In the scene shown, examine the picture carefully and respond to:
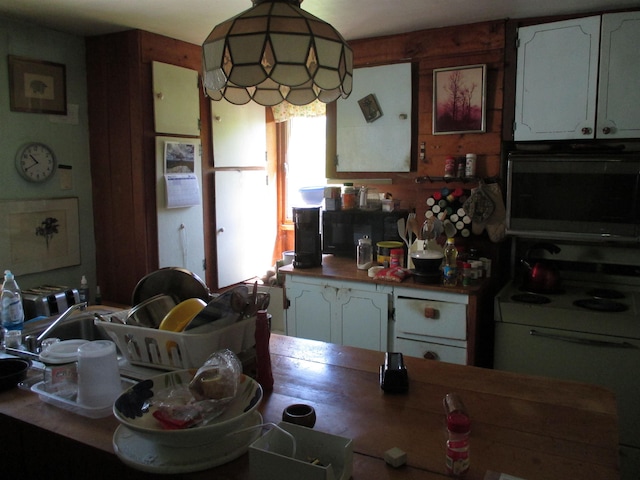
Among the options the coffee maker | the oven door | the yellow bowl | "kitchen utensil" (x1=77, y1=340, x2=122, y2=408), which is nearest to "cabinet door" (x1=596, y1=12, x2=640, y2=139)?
the oven door

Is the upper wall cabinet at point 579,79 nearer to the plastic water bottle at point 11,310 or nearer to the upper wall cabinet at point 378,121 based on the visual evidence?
the upper wall cabinet at point 378,121

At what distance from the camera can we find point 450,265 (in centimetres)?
273

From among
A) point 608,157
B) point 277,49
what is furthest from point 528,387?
point 608,157

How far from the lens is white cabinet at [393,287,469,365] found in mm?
2586

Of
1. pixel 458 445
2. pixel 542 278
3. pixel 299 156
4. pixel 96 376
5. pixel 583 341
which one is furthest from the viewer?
pixel 299 156

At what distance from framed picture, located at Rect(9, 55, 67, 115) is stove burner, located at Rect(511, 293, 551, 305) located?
280 centimetres

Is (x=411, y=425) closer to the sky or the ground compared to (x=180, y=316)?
closer to the ground

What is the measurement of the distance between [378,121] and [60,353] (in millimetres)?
2278

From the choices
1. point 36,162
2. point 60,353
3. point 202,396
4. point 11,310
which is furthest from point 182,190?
point 202,396

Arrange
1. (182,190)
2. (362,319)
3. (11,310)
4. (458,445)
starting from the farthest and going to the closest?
(182,190) < (362,319) < (11,310) < (458,445)

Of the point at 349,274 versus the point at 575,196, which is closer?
the point at 575,196

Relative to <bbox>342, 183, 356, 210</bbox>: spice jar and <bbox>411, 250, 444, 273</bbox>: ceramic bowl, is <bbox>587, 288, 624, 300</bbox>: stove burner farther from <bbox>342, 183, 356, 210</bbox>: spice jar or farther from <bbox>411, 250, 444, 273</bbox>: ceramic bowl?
<bbox>342, 183, 356, 210</bbox>: spice jar

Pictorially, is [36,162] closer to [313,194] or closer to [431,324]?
[313,194]

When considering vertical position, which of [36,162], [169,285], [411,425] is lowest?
[411,425]
